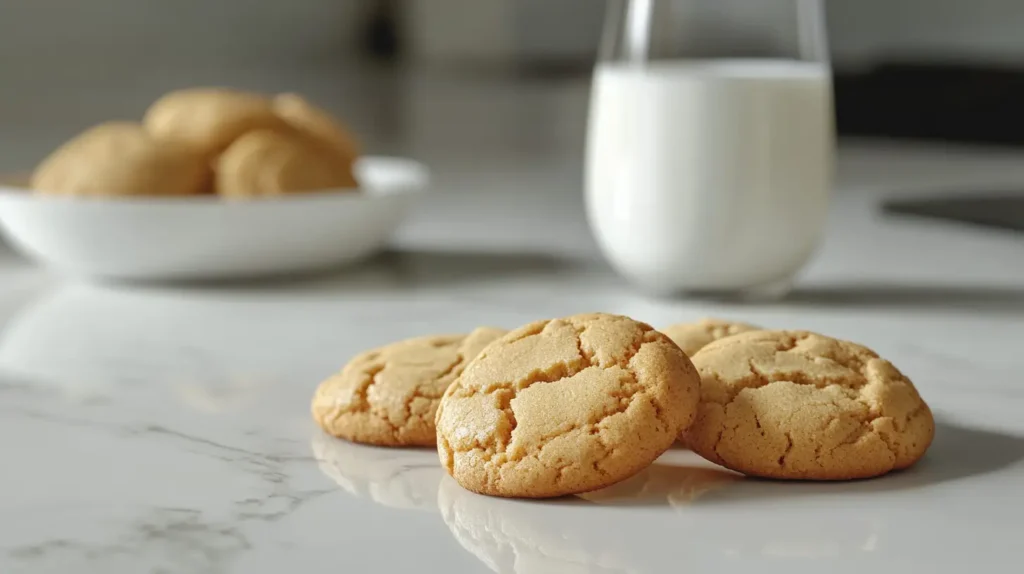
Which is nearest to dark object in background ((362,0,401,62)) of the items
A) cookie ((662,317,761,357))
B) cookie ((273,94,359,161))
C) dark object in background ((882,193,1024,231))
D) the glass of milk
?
dark object in background ((882,193,1024,231))

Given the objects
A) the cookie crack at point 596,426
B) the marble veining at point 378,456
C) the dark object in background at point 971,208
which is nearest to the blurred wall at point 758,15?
the marble veining at point 378,456

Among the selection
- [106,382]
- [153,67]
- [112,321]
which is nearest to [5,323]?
[112,321]

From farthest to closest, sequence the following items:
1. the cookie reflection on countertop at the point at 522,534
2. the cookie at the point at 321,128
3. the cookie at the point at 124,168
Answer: the cookie at the point at 321,128 < the cookie at the point at 124,168 < the cookie reflection on countertop at the point at 522,534

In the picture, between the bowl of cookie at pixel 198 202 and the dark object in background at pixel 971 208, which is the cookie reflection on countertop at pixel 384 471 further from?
the dark object in background at pixel 971 208

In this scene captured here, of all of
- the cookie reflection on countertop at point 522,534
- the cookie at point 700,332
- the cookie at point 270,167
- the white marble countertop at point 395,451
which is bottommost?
the white marble countertop at point 395,451

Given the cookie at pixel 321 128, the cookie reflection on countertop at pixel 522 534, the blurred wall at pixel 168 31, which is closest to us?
the cookie reflection on countertop at pixel 522 534

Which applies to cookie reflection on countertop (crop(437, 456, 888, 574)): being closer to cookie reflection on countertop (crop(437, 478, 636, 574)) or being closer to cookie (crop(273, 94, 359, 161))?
cookie reflection on countertop (crop(437, 478, 636, 574))
